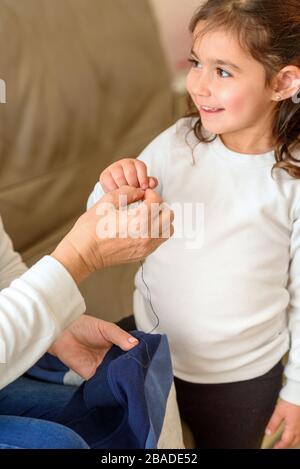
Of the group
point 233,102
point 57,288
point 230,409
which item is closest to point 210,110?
point 233,102

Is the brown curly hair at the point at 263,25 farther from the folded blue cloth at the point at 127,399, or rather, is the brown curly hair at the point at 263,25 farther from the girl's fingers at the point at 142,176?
the folded blue cloth at the point at 127,399

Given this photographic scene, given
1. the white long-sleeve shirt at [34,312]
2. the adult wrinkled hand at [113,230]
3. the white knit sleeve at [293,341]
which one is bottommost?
the white knit sleeve at [293,341]

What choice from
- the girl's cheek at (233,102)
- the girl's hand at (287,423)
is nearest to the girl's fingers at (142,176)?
the girl's cheek at (233,102)

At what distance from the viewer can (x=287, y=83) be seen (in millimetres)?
605

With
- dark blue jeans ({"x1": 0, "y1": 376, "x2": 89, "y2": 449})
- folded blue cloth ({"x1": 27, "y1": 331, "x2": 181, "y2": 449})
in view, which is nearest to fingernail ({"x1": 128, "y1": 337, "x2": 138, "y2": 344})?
folded blue cloth ({"x1": 27, "y1": 331, "x2": 181, "y2": 449})

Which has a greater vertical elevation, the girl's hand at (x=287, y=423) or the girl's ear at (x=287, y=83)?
the girl's ear at (x=287, y=83)

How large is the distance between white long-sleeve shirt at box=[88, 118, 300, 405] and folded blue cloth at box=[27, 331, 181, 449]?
7 cm

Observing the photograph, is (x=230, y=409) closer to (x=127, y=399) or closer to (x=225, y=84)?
(x=127, y=399)

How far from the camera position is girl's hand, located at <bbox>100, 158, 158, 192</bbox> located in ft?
2.01

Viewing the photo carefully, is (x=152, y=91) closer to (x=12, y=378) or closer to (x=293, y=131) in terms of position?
(x=293, y=131)

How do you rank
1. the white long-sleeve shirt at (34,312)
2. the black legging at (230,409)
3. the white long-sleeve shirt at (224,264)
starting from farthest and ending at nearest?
1. the black legging at (230,409)
2. the white long-sleeve shirt at (224,264)
3. the white long-sleeve shirt at (34,312)

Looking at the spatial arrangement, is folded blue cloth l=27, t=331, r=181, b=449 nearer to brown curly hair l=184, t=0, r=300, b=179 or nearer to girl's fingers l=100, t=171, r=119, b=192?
girl's fingers l=100, t=171, r=119, b=192

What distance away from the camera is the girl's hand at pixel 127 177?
0.61 m

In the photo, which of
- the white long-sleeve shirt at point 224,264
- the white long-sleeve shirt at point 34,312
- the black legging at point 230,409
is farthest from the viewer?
the black legging at point 230,409
